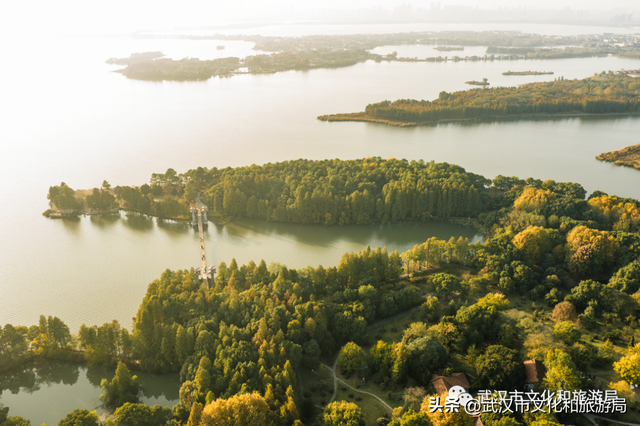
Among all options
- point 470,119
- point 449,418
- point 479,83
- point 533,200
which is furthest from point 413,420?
point 479,83

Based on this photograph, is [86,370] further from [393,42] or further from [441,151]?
[393,42]

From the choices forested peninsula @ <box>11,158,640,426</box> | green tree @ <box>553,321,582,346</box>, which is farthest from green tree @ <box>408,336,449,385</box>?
green tree @ <box>553,321,582,346</box>

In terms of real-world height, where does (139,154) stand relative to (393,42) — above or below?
below

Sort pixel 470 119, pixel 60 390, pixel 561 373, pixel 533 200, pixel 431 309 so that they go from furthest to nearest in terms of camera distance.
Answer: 1. pixel 470 119
2. pixel 533 200
3. pixel 431 309
4. pixel 60 390
5. pixel 561 373

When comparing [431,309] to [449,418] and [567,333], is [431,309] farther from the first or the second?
[449,418]

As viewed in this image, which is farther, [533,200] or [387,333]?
[533,200]

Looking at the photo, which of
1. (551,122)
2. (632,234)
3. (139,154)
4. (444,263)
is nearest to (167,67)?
(139,154)
